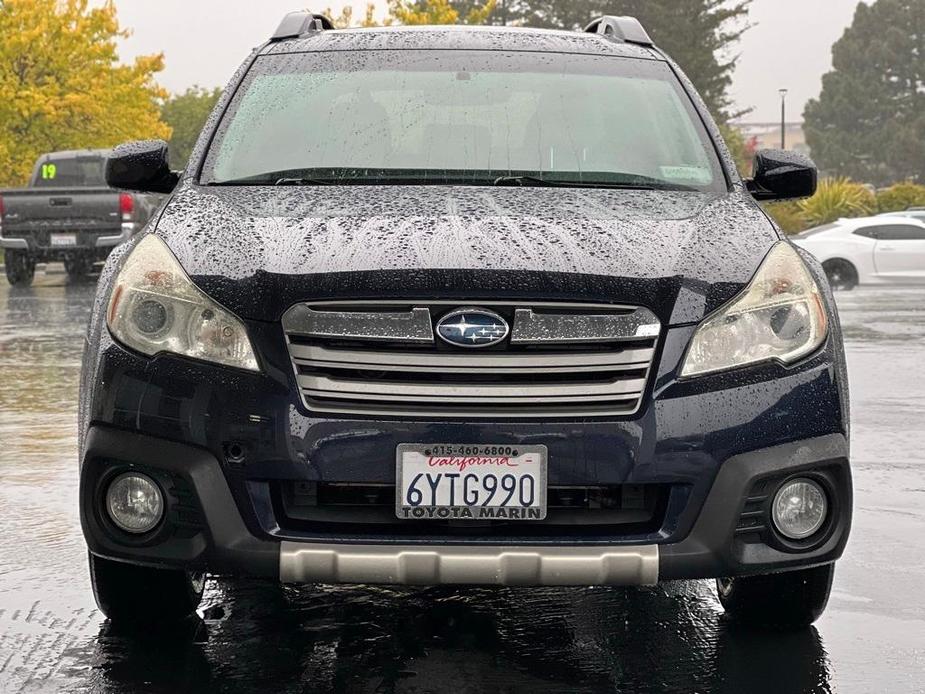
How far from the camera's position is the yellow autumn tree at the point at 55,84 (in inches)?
1630

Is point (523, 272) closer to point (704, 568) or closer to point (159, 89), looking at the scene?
point (704, 568)

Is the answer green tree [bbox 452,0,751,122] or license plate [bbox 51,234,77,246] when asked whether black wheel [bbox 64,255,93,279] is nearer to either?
license plate [bbox 51,234,77,246]

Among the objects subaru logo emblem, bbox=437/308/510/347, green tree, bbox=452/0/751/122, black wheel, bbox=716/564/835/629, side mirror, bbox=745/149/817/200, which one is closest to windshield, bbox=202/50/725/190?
side mirror, bbox=745/149/817/200

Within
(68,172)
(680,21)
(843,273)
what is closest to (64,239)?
(68,172)

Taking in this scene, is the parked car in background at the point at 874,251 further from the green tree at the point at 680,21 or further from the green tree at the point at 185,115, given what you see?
the green tree at the point at 185,115

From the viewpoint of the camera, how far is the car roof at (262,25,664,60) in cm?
607

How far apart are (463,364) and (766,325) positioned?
0.80 m

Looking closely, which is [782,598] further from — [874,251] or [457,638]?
[874,251]

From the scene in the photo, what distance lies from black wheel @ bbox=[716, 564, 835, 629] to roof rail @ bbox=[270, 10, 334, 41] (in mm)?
2677

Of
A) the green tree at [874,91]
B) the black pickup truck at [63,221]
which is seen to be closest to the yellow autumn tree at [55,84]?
the black pickup truck at [63,221]

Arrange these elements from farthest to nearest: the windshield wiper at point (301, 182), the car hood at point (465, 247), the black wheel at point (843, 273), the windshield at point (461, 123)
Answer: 1. the black wheel at point (843, 273)
2. the windshield at point (461, 123)
3. the windshield wiper at point (301, 182)
4. the car hood at point (465, 247)

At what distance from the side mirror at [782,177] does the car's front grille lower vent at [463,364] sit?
1.65m

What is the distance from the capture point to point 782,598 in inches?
187

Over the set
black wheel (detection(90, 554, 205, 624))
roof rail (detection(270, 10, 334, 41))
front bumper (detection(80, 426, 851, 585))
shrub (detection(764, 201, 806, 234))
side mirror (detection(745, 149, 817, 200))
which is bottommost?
shrub (detection(764, 201, 806, 234))
